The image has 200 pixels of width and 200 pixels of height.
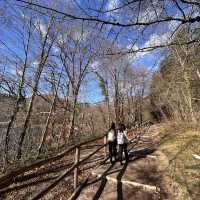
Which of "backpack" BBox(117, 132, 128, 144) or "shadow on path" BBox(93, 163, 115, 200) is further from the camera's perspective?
"backpack" BBox(117, 132, 128, 144)

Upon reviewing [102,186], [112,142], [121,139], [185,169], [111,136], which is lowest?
[102,186]

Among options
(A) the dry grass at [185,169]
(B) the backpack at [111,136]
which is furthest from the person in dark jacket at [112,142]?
(A) the dry grass at [185,169]

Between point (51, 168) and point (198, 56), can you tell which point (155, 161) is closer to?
point (51, 168)

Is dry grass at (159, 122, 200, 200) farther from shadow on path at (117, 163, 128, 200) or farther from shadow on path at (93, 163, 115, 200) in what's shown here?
shadow on path at (93, 163, 115, 200)

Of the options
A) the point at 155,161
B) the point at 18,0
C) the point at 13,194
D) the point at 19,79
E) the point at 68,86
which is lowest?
the point at 13,194

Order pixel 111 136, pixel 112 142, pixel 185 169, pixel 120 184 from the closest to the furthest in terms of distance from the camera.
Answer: pixel 120 184
pixel 185 169
pixel 112 142
pixel 111 136

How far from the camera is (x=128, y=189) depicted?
8797 millimetres

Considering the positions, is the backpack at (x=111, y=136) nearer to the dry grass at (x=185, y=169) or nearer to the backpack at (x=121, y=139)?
the backpack at (x=121, y=139)

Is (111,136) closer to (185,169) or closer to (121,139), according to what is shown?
(121,139)

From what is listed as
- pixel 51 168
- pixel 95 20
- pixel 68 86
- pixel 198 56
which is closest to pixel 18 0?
pixel 95 20

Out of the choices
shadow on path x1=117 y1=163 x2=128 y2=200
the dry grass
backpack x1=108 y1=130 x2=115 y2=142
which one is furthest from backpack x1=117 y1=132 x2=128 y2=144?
the dry grass

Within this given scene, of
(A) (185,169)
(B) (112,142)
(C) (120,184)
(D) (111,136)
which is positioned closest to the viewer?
(C) (120,184)

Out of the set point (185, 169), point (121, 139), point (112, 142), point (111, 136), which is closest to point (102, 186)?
point (185, 169)

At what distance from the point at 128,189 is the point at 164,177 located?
215 centimetres
